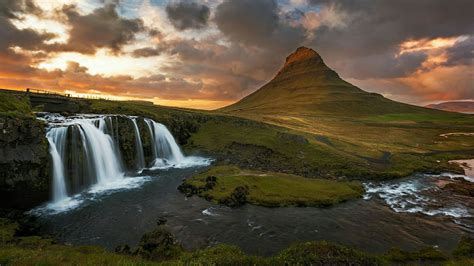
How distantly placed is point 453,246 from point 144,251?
1034 inches

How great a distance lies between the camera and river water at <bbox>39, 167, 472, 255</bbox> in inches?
1001

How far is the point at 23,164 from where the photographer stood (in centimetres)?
3250

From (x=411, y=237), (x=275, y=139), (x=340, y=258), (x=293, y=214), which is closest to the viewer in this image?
(x=340, y=258)

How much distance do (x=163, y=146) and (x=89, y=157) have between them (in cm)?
2130

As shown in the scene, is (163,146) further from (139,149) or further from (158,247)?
(158,247)

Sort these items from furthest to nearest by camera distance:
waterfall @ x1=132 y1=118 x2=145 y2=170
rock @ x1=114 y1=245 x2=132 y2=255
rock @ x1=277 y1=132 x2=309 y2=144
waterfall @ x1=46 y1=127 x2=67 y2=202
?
rock @ x1=277 y1=132 x2=309 y2=144
waterfall @ x1=132 y1=118 x2=145 y2=170
waterfall @ x1=46 y1=127 x2=67 y2=202
rock @ x1=114 y1=245 x2=132 y2=255

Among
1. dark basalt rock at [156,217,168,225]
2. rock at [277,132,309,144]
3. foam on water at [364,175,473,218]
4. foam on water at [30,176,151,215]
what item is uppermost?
rock at [277,132,309,144]

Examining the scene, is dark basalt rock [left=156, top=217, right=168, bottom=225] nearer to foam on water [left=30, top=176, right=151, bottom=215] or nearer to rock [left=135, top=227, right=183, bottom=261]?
rock [left=135, top=227, right=183, bottom=261]

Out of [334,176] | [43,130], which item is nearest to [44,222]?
[43,130]

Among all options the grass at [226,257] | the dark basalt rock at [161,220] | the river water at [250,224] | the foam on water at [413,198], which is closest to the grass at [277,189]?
the river water at [250,224]

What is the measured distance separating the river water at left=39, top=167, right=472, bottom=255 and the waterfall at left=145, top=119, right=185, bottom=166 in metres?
22.8

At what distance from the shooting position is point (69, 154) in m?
39.2

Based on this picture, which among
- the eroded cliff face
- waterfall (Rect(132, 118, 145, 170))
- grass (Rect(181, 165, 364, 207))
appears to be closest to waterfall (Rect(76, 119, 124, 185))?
waterfall (Rect(132, 118, 145, 170))

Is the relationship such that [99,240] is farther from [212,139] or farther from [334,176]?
[212,139]
